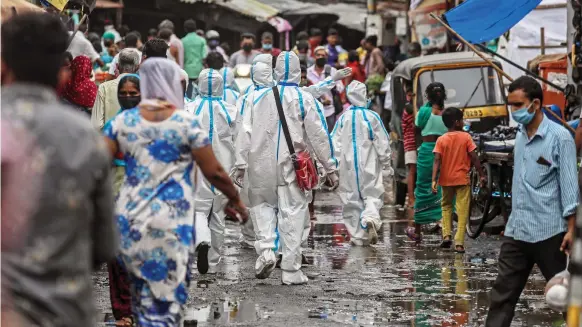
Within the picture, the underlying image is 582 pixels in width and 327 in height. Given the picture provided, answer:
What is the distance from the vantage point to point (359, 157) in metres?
13.9

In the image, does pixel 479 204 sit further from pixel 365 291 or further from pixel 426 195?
pixel 365 291

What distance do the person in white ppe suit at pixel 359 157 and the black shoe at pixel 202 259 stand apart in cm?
311

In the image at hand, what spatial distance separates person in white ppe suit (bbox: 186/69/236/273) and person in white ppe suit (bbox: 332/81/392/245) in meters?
1.94

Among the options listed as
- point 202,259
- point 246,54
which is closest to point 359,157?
point 202,259

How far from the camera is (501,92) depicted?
17578mm

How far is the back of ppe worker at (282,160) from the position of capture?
10.8 metres

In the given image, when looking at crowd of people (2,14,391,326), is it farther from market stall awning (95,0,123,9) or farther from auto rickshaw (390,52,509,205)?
market stall awning (95,0,123,9)

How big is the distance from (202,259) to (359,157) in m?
3.66

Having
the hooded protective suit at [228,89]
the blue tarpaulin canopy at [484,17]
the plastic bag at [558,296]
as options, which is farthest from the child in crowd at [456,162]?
the plastic bag at [558,296]

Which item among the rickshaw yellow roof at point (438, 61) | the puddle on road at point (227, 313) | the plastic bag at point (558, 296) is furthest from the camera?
the rickshaw yellow roof at point (438, 61)

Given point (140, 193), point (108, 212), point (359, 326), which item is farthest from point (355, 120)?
point (108, 212)

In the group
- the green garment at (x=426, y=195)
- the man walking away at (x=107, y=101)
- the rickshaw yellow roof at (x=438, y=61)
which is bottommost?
the green garment at (x=426, y=195)

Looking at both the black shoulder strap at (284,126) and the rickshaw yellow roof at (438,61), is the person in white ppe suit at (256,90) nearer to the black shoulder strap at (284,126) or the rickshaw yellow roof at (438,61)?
the black shoulder strap at (284,126)

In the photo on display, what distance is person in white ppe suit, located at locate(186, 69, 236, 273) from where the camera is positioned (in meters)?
11.7
